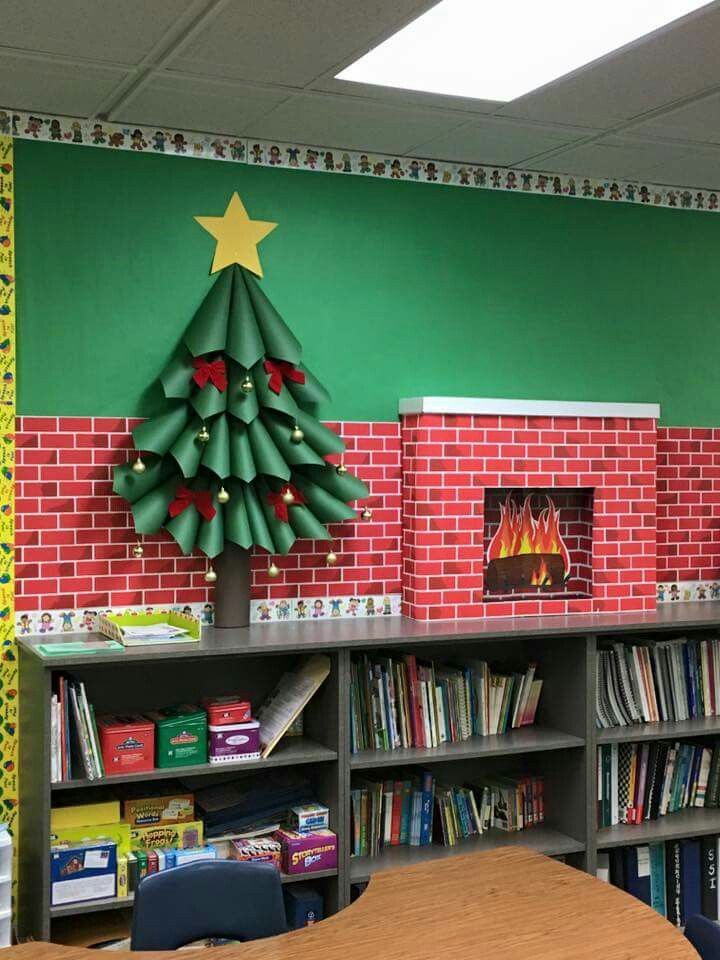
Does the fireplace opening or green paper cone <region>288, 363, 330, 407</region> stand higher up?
green paper cone <region>288, 363, 330, 407</region>

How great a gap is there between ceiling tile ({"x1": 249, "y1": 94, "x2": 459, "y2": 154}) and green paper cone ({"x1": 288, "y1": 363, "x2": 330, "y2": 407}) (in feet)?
2.78

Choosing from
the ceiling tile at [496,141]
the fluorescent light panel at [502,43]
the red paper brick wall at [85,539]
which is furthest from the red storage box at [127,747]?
the ceiling tile at [496,141]

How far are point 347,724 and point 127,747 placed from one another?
75 cm

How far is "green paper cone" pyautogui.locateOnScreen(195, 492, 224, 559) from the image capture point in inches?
157

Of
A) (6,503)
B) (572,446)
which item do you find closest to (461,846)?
(572,446)

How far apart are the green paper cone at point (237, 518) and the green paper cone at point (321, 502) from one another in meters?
0.22

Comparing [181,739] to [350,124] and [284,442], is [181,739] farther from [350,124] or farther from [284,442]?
[350,124]

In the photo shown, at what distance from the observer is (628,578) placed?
4699 millimetres

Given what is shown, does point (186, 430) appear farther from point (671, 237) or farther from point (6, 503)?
point (671, 237)

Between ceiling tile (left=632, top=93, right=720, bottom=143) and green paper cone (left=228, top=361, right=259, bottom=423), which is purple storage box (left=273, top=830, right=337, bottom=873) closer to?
green paper cone (left=228, top=361, right=259, bottom=423)

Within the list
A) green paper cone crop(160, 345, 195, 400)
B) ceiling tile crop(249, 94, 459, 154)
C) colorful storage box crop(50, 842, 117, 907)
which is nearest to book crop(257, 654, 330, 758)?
colorful storage box crop(50, 842, 117, 907)

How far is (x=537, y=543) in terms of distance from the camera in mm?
4715

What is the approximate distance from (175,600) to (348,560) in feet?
2.28

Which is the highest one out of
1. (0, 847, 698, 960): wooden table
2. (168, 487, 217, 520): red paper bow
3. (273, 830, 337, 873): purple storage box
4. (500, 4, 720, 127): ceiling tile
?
(500, 4, 720, 127): ceiling tile
